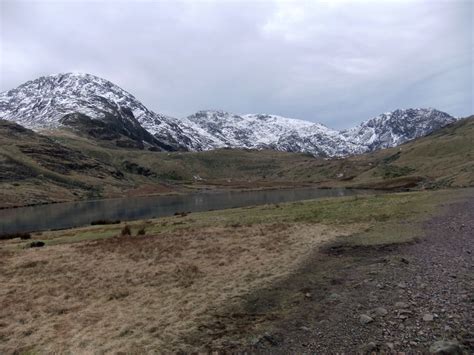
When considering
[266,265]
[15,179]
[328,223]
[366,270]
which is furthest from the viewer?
[15,179]

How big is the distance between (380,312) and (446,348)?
120 inches

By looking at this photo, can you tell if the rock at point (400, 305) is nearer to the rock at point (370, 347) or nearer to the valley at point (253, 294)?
the valley at point (253, 294)

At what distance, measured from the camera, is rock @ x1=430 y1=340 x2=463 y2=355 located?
10633mm

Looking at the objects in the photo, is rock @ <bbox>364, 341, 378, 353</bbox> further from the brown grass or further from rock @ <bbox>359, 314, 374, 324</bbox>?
the brown grass

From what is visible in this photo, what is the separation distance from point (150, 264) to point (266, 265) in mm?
7841

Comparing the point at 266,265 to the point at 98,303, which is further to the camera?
the point at 266,265

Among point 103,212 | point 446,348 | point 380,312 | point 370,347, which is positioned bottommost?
point 370,347

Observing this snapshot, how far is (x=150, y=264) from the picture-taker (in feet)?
84.4

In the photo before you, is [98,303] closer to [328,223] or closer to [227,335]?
[227,335]

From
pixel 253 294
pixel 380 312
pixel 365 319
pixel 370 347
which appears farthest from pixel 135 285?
pixel 370 347

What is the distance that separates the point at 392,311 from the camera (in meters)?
13.7

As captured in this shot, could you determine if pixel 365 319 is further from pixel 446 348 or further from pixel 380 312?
pixel 446 348

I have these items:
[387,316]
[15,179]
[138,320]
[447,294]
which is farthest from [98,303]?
[15,179]

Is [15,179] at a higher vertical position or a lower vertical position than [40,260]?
higher
